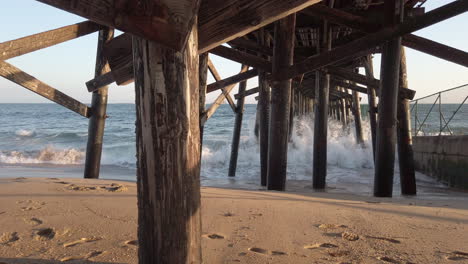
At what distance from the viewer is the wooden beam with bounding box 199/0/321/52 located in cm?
136

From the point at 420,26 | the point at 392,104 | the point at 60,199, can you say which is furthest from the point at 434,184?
the point at 60,199

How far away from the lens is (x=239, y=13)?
1370 millimetres

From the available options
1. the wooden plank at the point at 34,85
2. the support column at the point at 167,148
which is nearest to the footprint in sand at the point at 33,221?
the support column at the point at 167,148

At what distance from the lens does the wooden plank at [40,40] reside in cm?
369

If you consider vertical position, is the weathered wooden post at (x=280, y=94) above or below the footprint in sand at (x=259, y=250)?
above

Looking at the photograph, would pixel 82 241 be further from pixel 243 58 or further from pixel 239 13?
pixel 243 58

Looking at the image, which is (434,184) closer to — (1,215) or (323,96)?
(323,96)

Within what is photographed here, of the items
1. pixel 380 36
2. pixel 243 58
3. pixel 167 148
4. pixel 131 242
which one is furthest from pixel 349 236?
pixel 243 58

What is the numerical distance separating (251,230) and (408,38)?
3.67m

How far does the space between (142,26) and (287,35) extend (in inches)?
149

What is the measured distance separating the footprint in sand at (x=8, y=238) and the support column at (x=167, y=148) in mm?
1096

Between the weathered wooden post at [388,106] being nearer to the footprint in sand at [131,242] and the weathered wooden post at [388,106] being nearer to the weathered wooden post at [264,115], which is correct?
the weathered wooden post at [264,115]

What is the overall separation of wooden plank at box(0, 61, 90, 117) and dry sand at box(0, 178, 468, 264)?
1.24m

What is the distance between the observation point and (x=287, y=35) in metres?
4.74
